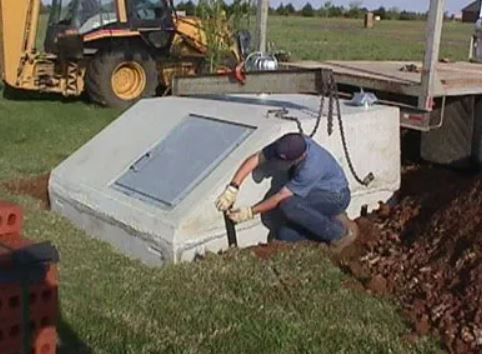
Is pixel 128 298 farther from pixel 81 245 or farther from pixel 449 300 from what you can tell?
pixel 449 300

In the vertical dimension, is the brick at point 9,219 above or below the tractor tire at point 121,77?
above

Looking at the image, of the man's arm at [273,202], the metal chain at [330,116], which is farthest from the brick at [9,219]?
the metal chain at [330,116]

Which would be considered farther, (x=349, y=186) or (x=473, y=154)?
(x=473, y=154)

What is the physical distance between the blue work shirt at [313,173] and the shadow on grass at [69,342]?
2.30 metres

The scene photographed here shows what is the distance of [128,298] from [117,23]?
10803 mm

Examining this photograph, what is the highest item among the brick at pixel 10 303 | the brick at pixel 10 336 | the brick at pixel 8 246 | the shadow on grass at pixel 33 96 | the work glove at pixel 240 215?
the brick at pixel 8 246

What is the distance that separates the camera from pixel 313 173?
23.7 feet

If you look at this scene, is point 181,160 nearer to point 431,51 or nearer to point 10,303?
point 431,51

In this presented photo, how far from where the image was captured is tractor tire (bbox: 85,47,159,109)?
16.1 metres

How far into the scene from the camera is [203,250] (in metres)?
6.97

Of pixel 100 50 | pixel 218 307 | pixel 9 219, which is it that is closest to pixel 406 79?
pixel 218 307

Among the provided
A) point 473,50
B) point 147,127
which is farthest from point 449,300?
point 473,50

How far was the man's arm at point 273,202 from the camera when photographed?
714 cm

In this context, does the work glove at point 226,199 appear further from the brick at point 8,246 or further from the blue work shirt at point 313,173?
the brick at point 8,246
